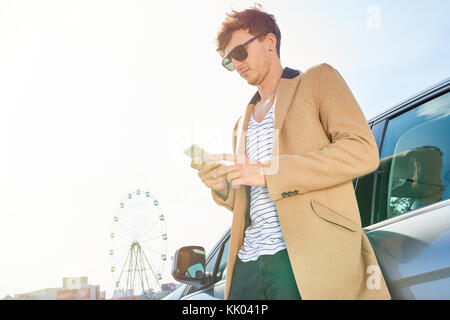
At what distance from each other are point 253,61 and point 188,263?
121 cm

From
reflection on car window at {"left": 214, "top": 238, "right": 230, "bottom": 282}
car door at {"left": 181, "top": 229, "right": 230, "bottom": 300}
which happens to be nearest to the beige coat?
car door at {"left": 181, "top": 229, "right": 230, "bottom": 300}

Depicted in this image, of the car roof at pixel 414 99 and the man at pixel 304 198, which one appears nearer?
the man at pixel 304 198

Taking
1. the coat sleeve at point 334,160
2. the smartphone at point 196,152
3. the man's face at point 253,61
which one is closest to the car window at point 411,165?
the coat sleeve at point 334,160

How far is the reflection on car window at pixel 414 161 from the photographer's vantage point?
59.0 inches

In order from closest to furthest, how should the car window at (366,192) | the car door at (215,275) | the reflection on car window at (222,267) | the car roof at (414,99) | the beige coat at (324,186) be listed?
1. the beige coat at (324,186)
2. the car roof at (414,99)
3. the car window at (366,192)
4. the car door at (215,275)
5. the reflection on car window at (222,267)

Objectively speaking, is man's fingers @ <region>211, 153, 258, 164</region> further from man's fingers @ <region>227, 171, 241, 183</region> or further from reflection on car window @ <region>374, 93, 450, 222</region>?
reflection on car window @ <region>374, 93, 450, 222</region>

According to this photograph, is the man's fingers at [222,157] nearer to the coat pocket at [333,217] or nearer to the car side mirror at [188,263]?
the coat pocket at [333,217]

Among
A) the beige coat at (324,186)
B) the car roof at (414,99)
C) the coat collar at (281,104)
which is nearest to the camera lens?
the beige coat at (324,186)

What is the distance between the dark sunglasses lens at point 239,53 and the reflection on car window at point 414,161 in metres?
0.68

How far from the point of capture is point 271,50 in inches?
68.9

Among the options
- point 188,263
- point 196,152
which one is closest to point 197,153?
point 196,152

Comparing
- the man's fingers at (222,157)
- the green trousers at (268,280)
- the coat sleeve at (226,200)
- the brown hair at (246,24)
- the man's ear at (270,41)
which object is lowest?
the green trousers at (268,280)
